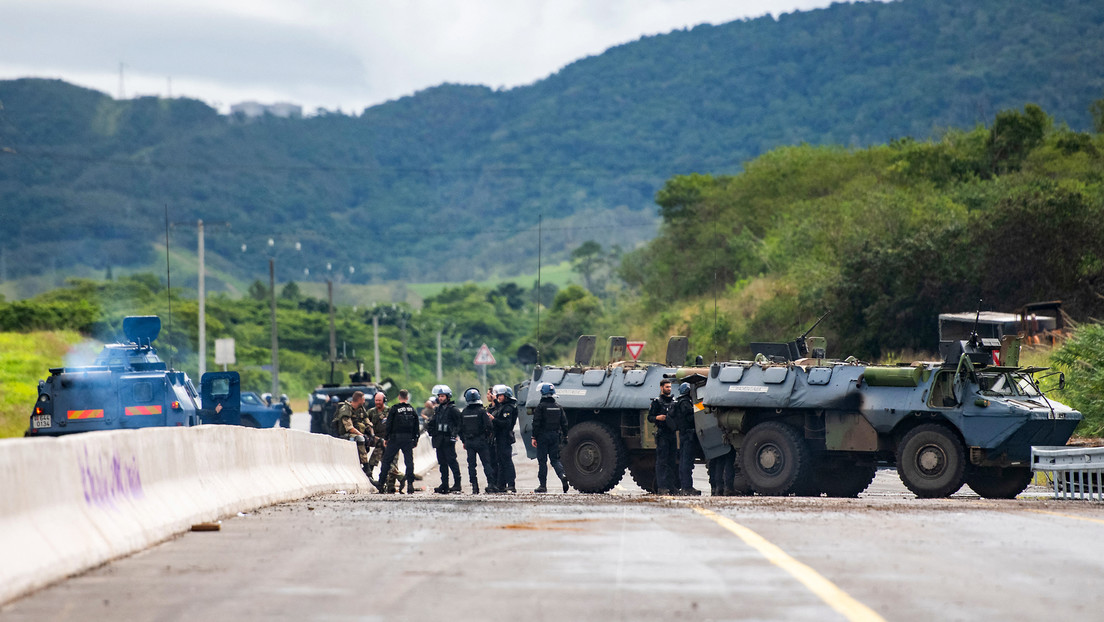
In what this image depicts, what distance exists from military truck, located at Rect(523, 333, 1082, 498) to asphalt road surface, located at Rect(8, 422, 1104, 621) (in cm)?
516

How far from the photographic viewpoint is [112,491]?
11977mm

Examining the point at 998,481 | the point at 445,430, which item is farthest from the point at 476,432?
the point at 998,481

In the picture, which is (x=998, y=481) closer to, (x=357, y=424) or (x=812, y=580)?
(x=357, y=424)

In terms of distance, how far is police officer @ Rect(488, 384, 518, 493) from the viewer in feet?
78.0

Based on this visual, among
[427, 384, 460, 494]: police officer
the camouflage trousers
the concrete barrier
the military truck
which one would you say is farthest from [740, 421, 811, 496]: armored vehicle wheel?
the concrete barrier

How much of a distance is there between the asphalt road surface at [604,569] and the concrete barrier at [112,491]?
0.76 feet

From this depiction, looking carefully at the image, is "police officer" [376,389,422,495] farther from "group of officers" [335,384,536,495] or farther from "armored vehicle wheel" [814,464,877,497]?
"armored vehicle wheel" [814,464,877,497]

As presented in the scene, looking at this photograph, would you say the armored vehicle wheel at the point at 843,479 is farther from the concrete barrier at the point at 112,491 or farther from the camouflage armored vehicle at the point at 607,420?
the concrete barrier at the point at 112,491

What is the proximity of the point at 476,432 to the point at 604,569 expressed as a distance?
42.3ft

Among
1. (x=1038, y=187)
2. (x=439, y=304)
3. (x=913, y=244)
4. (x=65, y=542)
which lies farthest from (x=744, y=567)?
(x=439, y=304)

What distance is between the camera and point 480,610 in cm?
859

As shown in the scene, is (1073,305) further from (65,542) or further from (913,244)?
(65,542)

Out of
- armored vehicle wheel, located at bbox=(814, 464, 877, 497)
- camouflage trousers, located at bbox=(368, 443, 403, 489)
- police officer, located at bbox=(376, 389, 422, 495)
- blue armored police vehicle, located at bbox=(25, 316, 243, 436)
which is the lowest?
armored vehicle wheel, located at bbox=(814, 464, 877, 497)

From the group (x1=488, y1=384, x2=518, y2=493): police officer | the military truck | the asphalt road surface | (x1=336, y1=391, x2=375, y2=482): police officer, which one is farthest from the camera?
(x1=336, y1=391, x2=375, y2=482): police officer
